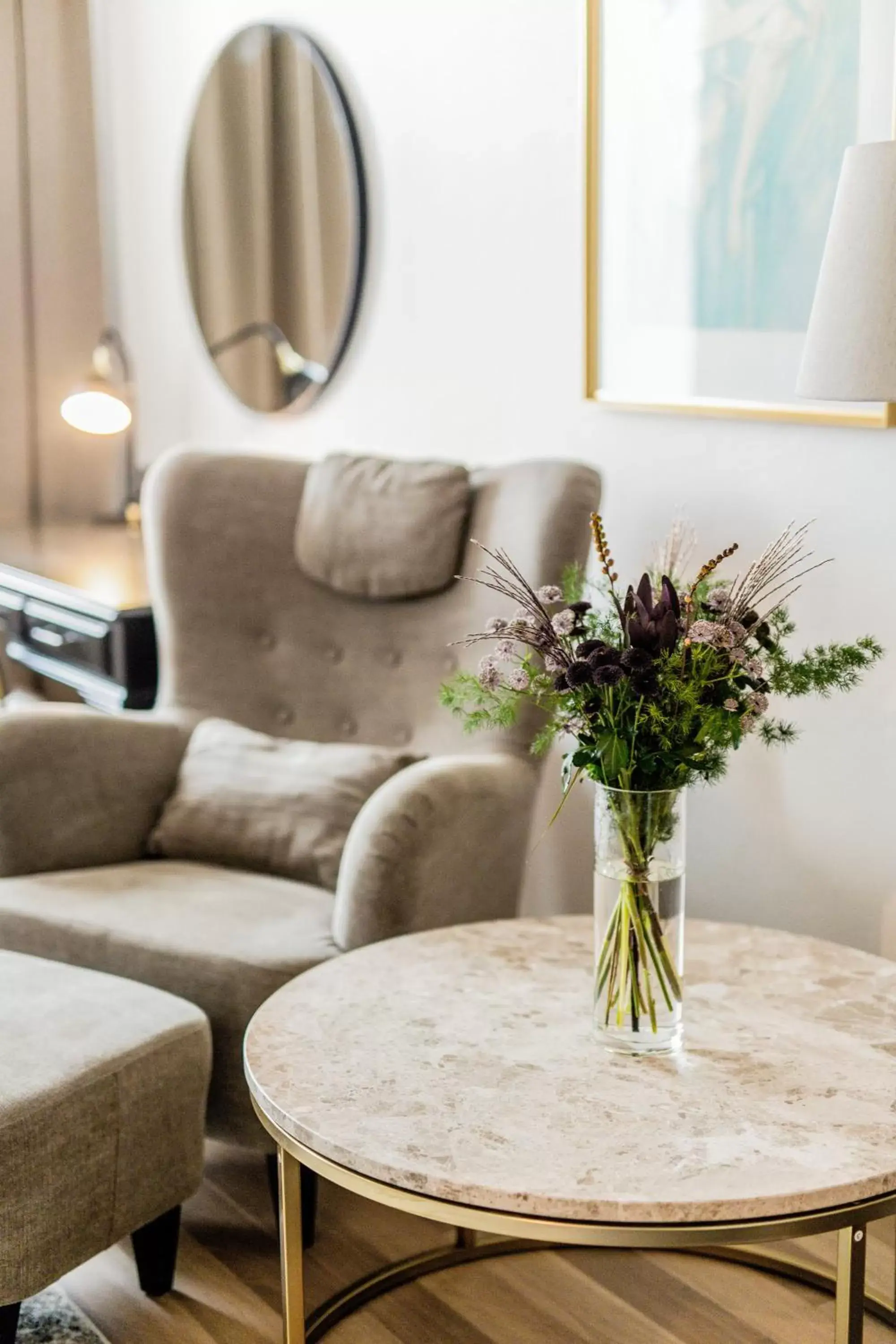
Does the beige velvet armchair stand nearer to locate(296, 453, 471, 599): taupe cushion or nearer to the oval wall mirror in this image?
locate(296, 453, 471, 599): taupe cushion

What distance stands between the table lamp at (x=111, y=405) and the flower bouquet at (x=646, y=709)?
193cm

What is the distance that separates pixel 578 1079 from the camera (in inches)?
57.5

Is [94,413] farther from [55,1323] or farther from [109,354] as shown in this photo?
[55,1323]

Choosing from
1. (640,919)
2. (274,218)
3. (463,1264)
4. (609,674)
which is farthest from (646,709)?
(274,218)

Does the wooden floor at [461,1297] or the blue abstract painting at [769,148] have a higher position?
the blue abstract painting at [769,148]

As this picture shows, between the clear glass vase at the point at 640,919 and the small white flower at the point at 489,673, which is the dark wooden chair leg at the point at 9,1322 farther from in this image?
the small white flower at the point at 489,673

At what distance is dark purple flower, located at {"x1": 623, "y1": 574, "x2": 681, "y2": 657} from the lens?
4.67 feet

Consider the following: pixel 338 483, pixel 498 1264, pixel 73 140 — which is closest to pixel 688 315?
pixel 338 483

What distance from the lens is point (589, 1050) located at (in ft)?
5.00

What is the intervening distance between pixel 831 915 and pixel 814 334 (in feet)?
3.35

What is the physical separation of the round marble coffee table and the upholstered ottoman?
0.25 meters

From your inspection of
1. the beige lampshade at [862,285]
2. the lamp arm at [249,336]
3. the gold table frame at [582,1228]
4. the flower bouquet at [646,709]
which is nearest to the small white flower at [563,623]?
the flower bouquet at [646,709]

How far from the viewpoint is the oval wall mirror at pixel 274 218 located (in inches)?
116

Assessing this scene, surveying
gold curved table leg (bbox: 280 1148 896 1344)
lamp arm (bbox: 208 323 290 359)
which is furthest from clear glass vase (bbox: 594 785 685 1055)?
lamp arm (bbox: 208 323 290 359)
